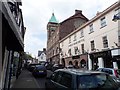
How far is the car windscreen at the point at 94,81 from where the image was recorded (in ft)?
16.1

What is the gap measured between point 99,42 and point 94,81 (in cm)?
1667

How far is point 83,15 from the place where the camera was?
43250 mm

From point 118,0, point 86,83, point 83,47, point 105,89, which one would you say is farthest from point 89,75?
point 83,47

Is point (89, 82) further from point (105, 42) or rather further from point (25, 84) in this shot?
point (105, 42)

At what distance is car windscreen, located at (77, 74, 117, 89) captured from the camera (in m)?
4.89

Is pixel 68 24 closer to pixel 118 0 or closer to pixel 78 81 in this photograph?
pixel 118 0

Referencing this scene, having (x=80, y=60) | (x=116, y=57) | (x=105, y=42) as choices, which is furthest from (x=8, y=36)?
(x=80, y=60)

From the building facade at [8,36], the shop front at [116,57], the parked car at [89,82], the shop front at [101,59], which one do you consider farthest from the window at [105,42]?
the parked car at [89,82]

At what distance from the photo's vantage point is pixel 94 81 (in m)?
5.02

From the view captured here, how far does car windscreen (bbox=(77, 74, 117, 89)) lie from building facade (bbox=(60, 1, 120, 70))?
12831 mm

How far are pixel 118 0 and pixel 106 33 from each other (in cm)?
405

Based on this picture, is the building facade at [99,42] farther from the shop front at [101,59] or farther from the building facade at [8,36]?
the building facade at [8,36]

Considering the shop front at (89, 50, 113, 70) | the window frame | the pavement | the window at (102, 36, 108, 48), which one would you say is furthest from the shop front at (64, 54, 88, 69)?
the pavement

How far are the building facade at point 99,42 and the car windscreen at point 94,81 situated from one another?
12.8m
